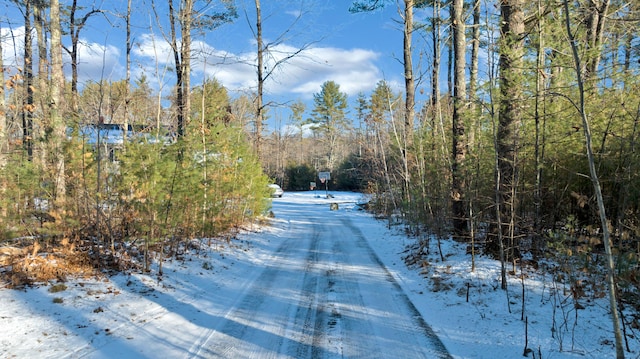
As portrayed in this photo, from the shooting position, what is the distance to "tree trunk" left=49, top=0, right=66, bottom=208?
634 cm

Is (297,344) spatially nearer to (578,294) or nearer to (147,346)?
(147,346)

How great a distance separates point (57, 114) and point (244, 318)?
222 inches

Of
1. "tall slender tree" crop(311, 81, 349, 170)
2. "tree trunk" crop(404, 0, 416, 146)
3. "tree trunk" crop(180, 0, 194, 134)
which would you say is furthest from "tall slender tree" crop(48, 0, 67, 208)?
"tall slender tree" crop(311, 81, 349, 170)

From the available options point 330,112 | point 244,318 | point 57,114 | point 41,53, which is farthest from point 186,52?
point 330,112

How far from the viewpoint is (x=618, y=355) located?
2.79 meters

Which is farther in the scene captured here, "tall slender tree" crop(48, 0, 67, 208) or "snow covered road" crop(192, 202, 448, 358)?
"tall slender tree" crop(48, 0, 67, 208)

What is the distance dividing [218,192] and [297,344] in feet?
23.8

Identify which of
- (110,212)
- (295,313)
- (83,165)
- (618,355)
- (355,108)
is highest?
(355,108)

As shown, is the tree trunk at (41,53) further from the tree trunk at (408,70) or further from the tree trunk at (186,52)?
the tree trunk at (408,70)

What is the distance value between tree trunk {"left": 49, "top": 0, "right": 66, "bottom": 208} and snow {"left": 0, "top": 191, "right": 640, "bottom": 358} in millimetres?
2120

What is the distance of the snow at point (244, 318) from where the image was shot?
3.61 meters

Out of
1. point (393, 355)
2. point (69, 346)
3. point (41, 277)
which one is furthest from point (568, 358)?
point (41, 277)

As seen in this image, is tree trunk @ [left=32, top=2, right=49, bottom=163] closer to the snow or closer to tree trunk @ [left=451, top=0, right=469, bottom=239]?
the snow

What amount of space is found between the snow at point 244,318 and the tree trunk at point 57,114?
2120 millimetres
